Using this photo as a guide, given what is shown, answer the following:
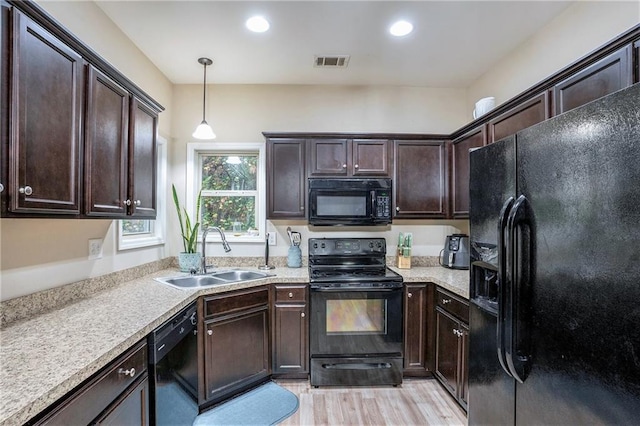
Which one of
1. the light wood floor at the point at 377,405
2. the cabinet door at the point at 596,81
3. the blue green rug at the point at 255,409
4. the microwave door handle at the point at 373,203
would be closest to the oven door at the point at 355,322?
the light wood floor at the point at 377,405

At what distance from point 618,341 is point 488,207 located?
0.71 metres

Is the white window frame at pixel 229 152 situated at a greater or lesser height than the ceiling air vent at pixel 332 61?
lesser

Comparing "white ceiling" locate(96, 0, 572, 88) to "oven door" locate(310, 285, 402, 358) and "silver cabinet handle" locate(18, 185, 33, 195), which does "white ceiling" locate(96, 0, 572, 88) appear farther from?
"oven door" locate(310, 285, 402, 358)

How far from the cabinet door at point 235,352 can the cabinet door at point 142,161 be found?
36.2 inches

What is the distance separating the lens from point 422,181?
2.99 meters

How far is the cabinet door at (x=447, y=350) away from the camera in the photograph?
2.28 metres

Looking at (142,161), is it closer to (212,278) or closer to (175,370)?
(212,278)

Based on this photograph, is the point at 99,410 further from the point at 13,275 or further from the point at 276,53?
the point at 276,53

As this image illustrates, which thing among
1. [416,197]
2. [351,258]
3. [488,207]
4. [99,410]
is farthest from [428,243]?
[99,410]

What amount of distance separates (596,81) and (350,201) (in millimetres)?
1830

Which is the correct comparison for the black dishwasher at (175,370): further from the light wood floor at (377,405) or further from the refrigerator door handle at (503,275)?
the refrigerator door handle at (503,275)

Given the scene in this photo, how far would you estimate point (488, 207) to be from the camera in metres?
1.44

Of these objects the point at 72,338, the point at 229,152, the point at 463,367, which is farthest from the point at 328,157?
the point at 72,338

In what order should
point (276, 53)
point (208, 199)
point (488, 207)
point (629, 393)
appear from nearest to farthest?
point (629, 393) → point (488, 207) → point (276, 53) → point (208, 199)
